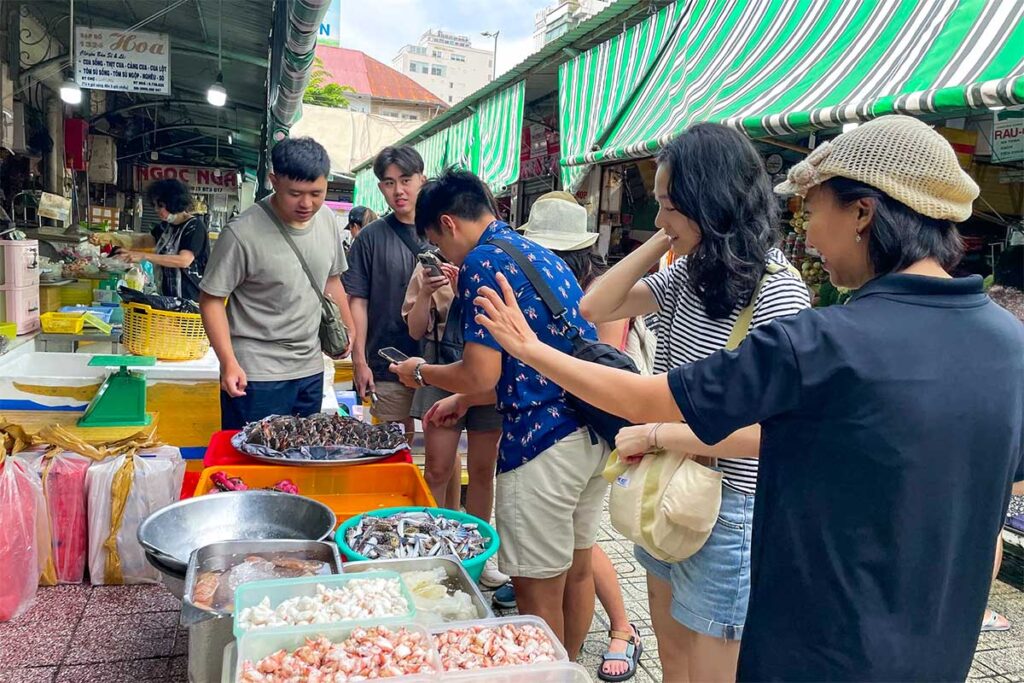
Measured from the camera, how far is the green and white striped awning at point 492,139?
8773 mm

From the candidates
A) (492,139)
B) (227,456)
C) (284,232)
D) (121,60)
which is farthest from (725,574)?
(492,139)

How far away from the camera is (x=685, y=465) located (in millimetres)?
1875

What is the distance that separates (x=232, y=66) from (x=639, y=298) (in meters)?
8.78

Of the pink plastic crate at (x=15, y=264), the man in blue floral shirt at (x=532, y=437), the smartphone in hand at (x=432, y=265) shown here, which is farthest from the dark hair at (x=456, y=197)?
the pink plastic crate at (x=15, y=264)

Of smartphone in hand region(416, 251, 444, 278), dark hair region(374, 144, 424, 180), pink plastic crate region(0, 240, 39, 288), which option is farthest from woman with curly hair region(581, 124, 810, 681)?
pink plastic crate region(0, 240, 39, 288)

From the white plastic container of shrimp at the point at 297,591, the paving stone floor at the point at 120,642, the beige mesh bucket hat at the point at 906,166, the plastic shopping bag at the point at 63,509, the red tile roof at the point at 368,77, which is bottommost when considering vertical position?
→ the paving stone floor at the point at 120,642

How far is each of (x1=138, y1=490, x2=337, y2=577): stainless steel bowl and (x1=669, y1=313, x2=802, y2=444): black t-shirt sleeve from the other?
4.47 ft

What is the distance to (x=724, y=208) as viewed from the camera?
6.20 feet

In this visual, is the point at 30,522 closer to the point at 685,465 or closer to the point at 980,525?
the point at 685,465

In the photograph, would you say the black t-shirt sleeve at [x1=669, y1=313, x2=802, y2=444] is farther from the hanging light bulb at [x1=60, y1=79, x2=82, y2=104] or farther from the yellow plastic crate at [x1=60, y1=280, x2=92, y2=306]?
the hanging light bulb at [x1=60, y1=79, x2=82, y2=104]

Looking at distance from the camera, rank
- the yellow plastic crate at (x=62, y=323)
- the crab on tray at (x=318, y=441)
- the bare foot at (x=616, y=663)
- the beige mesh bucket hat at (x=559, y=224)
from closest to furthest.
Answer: the crab on tray at (x=318, y=441), the bare foot at (x=616, y=663), the beige mesh bucket hat at (x=559, y=224), the yellow plastic crate at (x=62, y=323)

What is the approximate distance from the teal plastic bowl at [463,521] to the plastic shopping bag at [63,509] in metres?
1.98

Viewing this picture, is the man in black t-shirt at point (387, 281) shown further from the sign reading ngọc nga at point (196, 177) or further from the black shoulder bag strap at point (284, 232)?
the sign reading ngọc nga at point (196, 177)

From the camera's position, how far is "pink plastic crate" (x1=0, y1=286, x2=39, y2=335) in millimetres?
5035
